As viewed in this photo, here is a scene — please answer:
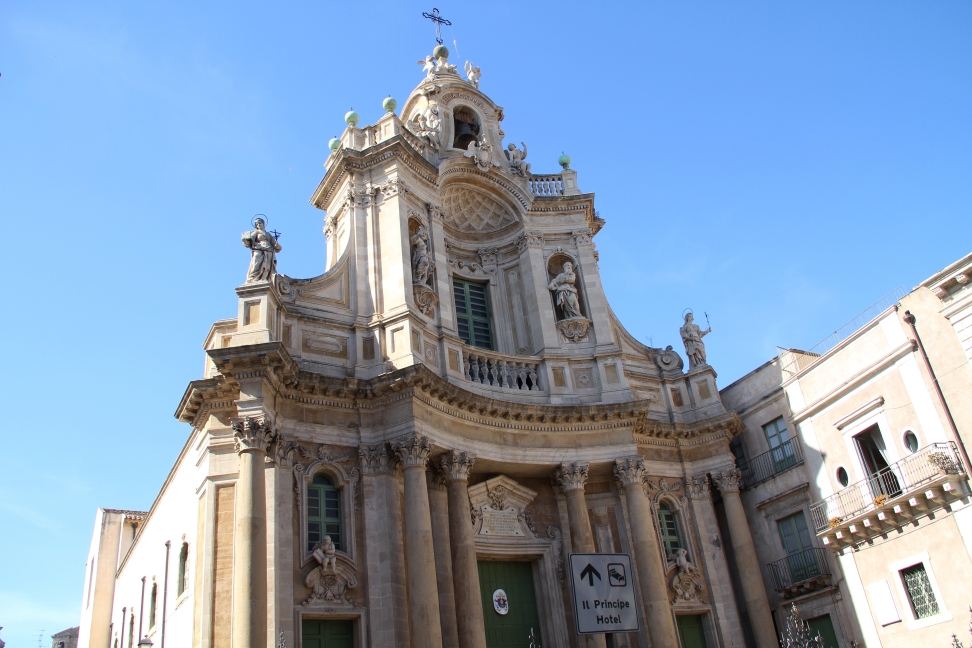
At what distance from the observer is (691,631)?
20812mm

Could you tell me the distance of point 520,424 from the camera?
2058 centimetres

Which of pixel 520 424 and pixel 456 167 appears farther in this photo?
pixel 456 167

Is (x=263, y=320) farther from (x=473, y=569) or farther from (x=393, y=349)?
(x=473, y=569)

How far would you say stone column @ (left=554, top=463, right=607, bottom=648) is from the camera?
20.0m

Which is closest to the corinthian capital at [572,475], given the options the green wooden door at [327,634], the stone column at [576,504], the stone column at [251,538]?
the stone column at [576,504]

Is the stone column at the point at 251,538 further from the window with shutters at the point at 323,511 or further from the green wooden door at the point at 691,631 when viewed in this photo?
the green wooden door at the point at 691,631

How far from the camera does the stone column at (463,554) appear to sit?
56.1 ft

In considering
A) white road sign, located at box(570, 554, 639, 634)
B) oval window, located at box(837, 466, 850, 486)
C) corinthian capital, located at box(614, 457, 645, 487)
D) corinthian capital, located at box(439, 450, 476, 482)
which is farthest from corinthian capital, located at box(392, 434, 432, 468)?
oval window, located at box(837, 466, 850, 486)

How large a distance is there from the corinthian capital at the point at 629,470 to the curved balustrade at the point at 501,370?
9.65ft

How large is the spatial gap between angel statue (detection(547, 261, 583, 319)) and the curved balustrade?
209 cm

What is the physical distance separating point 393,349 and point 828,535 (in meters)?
11.6

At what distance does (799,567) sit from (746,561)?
4.41 ft

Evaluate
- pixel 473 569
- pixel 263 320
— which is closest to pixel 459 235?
pixel 263 320

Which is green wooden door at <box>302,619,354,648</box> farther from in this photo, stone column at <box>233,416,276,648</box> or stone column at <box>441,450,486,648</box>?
stone column at <box>441,450,486,648</box>
